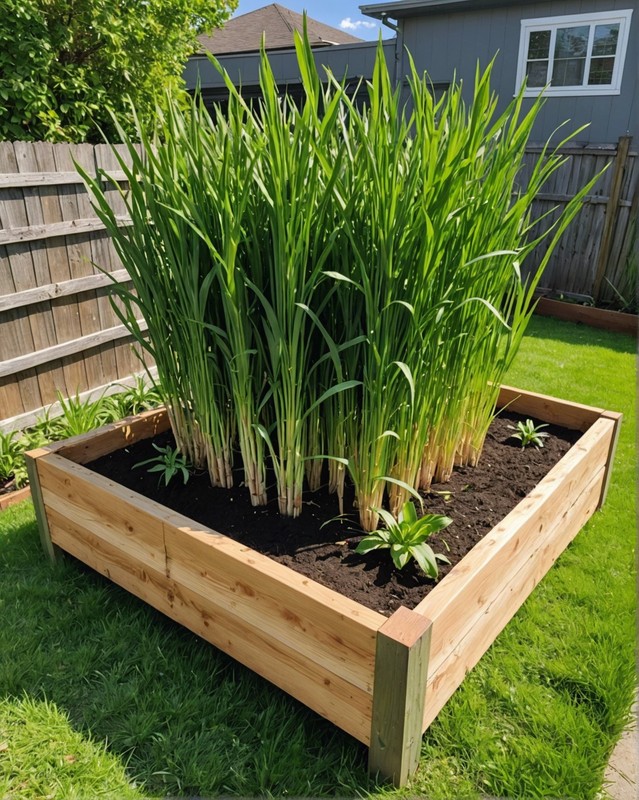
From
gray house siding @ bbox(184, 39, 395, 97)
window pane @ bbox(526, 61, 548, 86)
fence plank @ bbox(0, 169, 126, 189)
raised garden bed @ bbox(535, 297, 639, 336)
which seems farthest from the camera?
gray house siding @ bbox(184, 39, 395, 97)

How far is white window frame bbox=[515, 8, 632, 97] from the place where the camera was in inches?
285

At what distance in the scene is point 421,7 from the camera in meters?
7.94

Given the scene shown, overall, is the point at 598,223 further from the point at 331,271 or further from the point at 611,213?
the point at 331,271

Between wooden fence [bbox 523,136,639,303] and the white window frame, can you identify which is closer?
wooden fence [bbox 523,136,639,303]

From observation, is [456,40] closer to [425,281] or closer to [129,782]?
[425,281]

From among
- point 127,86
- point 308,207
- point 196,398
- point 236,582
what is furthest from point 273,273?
point 127,86

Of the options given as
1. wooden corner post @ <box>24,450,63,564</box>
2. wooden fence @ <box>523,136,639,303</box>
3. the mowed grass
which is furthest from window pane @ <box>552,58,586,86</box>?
wooden corner post @ <box>24,450,63,564</box>

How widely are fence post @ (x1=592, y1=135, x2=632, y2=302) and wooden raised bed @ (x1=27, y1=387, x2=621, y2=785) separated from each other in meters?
4.03

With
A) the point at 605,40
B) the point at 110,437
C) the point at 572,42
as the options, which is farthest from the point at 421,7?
the point at 110,437

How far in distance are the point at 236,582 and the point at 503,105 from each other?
8.39 metres

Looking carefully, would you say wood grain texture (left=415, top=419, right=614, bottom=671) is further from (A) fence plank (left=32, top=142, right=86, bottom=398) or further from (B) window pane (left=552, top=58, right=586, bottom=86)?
(B) window pane (left=552, top=58, right=586, bottom=86)

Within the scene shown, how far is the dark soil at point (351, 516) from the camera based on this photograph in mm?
1490

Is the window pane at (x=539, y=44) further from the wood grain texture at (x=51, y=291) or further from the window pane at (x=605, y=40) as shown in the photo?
the wood grain texture at (x=51, y=291)

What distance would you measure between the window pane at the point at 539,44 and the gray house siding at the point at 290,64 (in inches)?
87.1
